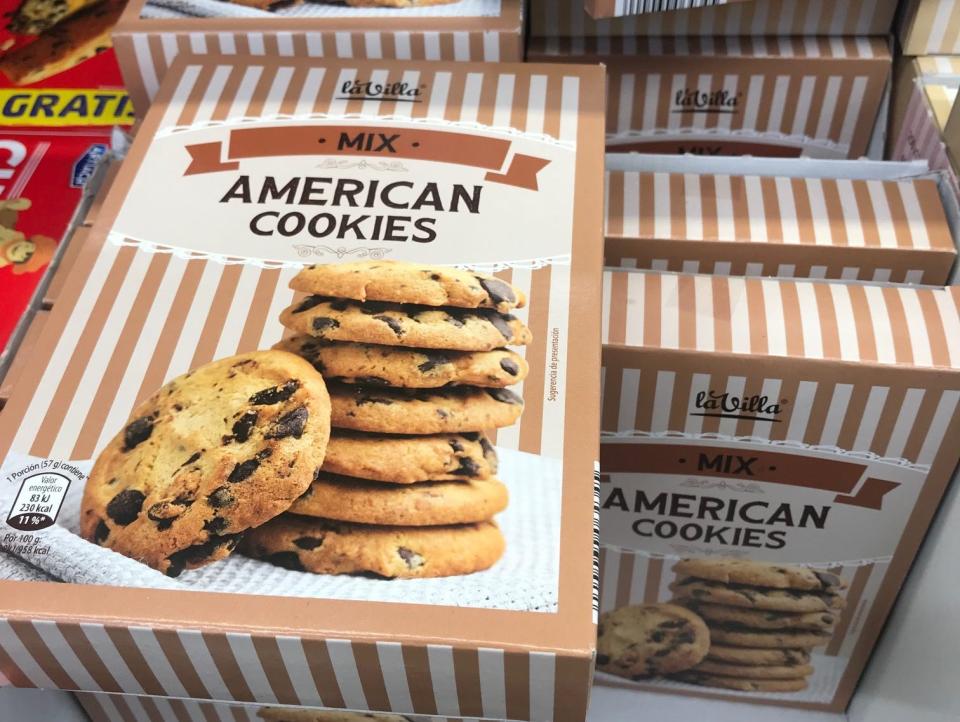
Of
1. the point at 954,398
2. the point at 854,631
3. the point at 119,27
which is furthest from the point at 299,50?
the point at 854,631

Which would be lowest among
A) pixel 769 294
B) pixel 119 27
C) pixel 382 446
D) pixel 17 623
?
pixel 17 623

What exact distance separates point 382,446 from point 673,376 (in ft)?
1.29

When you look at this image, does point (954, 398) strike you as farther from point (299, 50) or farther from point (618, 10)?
point (299, 50)

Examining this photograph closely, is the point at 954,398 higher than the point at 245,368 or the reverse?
higher

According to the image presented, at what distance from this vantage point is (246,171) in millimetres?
1000

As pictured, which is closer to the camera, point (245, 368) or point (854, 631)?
point (245, 368)

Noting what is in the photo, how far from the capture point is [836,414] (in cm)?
102

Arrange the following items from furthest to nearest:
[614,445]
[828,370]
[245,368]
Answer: [614,445] < [828,370] < [245,368]

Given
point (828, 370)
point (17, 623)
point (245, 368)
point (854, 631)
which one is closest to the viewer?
point (17, 623)

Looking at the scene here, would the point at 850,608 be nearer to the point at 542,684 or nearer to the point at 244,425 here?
the point at 542,684

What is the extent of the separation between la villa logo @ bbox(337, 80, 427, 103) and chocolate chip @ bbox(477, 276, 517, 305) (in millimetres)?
342

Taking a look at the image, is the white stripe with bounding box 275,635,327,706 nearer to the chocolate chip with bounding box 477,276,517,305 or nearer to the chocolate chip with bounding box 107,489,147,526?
the chocolate chip with bounding box 107,489,147,526

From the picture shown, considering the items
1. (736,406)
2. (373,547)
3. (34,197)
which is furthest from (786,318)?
(34,197)

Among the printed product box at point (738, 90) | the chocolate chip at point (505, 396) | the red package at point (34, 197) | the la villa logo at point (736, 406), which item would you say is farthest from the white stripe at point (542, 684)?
the printed product box at point (738, 90)
